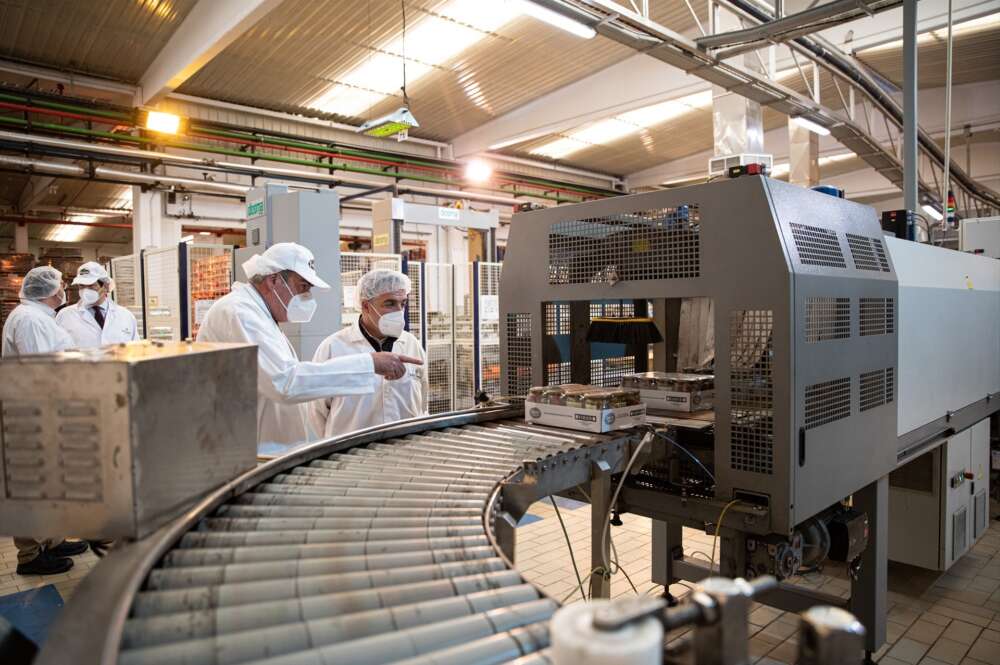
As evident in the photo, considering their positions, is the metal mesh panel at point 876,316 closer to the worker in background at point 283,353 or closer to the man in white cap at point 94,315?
the worker in background at point 283,353

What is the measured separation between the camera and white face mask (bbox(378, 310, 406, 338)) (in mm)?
2834

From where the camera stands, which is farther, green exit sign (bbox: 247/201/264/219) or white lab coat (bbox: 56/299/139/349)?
white lab coat (bbox: 56/299/139/349)

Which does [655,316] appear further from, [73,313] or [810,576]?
[73,313]

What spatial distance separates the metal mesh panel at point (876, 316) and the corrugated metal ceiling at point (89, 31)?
587cm

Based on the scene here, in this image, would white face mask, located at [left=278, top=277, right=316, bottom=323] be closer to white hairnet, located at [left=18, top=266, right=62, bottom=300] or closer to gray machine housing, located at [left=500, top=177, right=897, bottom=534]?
gray machine housing, located at [left=500, top=177, right=897, bottom=534]

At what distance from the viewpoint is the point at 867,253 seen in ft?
6.83

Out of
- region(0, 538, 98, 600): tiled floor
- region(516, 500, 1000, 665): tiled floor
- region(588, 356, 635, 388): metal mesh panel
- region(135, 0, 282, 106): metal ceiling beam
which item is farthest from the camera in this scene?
region(135, 0, 282, 106): metal ceiling beam

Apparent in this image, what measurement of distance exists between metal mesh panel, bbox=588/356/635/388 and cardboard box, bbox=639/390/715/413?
37 centimetres

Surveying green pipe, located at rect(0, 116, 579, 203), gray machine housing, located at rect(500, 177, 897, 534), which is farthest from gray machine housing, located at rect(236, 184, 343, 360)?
green pipe, located at rect(0, 116, 579, 203)

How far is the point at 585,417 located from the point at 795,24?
3354 mm

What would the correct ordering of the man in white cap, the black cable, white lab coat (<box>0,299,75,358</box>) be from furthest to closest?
the man in white cap, white lab coat (<box>0,299,75,358</box>), the black cable

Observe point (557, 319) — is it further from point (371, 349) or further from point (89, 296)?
point (89, 296)

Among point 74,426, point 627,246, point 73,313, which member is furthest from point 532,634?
point 73,313

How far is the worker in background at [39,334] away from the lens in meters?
3.59
